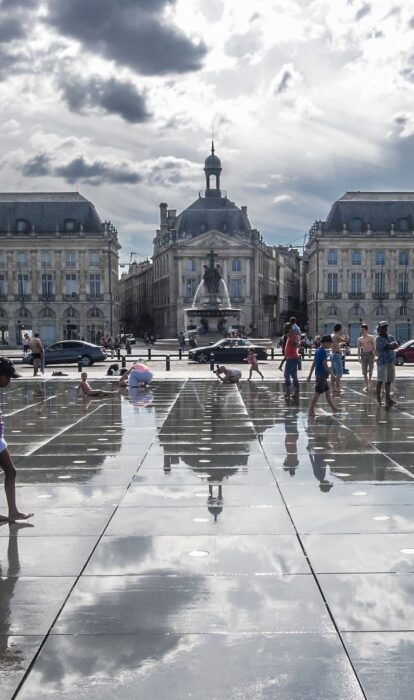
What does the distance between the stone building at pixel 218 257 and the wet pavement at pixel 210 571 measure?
9444 centimetres

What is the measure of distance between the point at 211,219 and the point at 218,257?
22.8 ft

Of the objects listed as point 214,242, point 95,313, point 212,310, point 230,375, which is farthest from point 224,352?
point 214,242

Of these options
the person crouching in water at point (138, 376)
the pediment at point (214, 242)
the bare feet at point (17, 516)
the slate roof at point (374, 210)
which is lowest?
the bare feet at point (17, 516)

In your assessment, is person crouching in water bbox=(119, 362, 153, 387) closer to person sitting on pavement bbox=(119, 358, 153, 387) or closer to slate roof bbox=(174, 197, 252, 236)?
person sitting on pavement bbox=(119, 358, 153, 387)

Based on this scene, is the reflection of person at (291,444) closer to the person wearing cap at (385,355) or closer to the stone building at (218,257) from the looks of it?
the person wearing cap at (385,355)

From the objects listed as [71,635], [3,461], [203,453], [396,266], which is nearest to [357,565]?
[71,635]

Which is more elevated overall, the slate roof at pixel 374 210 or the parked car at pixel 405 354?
the slate roof at pixel 374 210

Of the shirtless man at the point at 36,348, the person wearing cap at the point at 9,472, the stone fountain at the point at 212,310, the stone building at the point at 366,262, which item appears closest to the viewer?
the person wearing cap at the point at 9,472

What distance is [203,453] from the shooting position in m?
11.4

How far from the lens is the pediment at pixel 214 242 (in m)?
107

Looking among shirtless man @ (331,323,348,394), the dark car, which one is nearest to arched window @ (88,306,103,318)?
the dark car

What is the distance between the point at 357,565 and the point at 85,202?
9632 cm

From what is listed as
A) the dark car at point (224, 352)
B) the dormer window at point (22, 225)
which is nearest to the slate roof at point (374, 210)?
the dormer window at point (22, 225)

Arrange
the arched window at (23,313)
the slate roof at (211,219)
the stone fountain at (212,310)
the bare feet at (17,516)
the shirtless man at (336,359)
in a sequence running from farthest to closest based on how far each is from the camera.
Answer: the slate roof at (211,219) → the arched window at (23,313) → the stone fountain at (212,310) → the shirtless man at (336,359) → the bare feet at (17,516)
